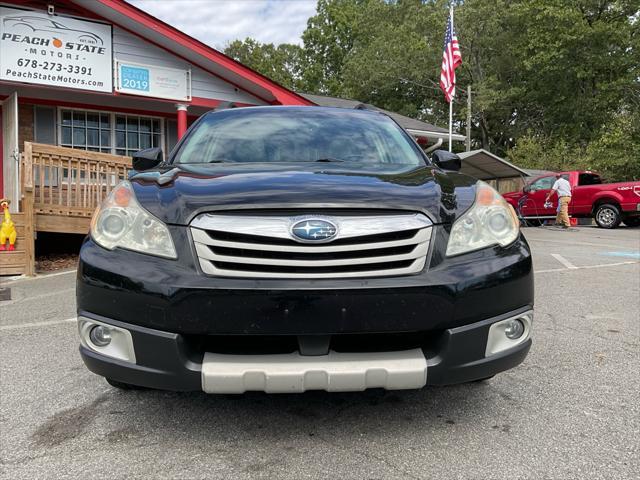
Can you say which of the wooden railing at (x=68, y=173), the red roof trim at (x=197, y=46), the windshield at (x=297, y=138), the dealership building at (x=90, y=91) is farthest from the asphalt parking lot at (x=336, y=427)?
the red roof trim at (x=197, y=46)

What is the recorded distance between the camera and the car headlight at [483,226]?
2080 millimetres

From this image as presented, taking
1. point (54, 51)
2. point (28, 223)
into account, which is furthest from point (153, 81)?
point (28, 223)

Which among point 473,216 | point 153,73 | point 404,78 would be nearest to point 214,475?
point 473,216

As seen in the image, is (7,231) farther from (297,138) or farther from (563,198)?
(563,198)

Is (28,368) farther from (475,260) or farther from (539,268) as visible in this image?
(539,268)

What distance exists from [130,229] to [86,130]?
33.7 feet

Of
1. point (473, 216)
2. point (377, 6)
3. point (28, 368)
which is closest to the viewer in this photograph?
point (473, 216)

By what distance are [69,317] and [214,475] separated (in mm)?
3125

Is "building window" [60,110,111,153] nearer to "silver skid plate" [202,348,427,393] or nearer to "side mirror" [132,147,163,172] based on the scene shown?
"side mirror" [132,147,163,172]

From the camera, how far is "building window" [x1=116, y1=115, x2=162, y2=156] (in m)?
11.5

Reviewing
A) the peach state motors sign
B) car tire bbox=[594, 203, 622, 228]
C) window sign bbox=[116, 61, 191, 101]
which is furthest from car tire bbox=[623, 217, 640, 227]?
the peach state motors sign

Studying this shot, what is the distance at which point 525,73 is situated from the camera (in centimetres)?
3095

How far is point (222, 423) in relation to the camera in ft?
7.58

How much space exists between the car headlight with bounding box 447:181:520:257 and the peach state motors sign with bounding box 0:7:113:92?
9.19 metres
